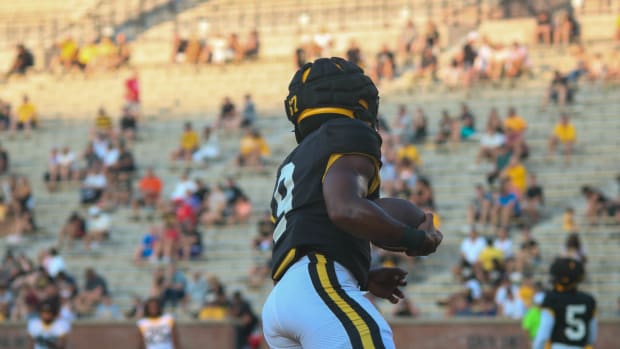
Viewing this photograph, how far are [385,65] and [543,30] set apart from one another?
3335 millimetres

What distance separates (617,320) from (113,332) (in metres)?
7.14

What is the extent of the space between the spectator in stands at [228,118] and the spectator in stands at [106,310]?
20.5 feet

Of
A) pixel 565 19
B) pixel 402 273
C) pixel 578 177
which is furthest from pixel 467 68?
pixel 402 273

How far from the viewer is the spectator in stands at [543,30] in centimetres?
3022

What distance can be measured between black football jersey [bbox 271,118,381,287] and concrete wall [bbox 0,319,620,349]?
13460 mm

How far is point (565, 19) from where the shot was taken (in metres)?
30.2

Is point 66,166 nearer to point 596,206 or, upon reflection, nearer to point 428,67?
point 428,67

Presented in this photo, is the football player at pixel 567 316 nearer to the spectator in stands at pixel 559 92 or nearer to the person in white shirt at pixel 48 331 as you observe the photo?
the person in white shirt at pixel 48 331

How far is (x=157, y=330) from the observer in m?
16.0

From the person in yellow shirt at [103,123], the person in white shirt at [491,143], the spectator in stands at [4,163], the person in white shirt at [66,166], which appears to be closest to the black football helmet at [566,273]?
the person in white shirt at [491,143]

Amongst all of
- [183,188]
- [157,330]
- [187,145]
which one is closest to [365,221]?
[157,330]

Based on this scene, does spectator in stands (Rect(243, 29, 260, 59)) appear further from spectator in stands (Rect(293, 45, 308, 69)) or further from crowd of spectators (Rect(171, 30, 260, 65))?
spectator in stands (Rect(293, 45, 308, 69))

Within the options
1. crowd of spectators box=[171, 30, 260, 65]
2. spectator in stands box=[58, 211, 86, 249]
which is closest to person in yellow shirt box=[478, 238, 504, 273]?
spectator in stands box=[58, 211, 86, 249]

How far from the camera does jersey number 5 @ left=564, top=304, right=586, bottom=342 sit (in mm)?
10547
